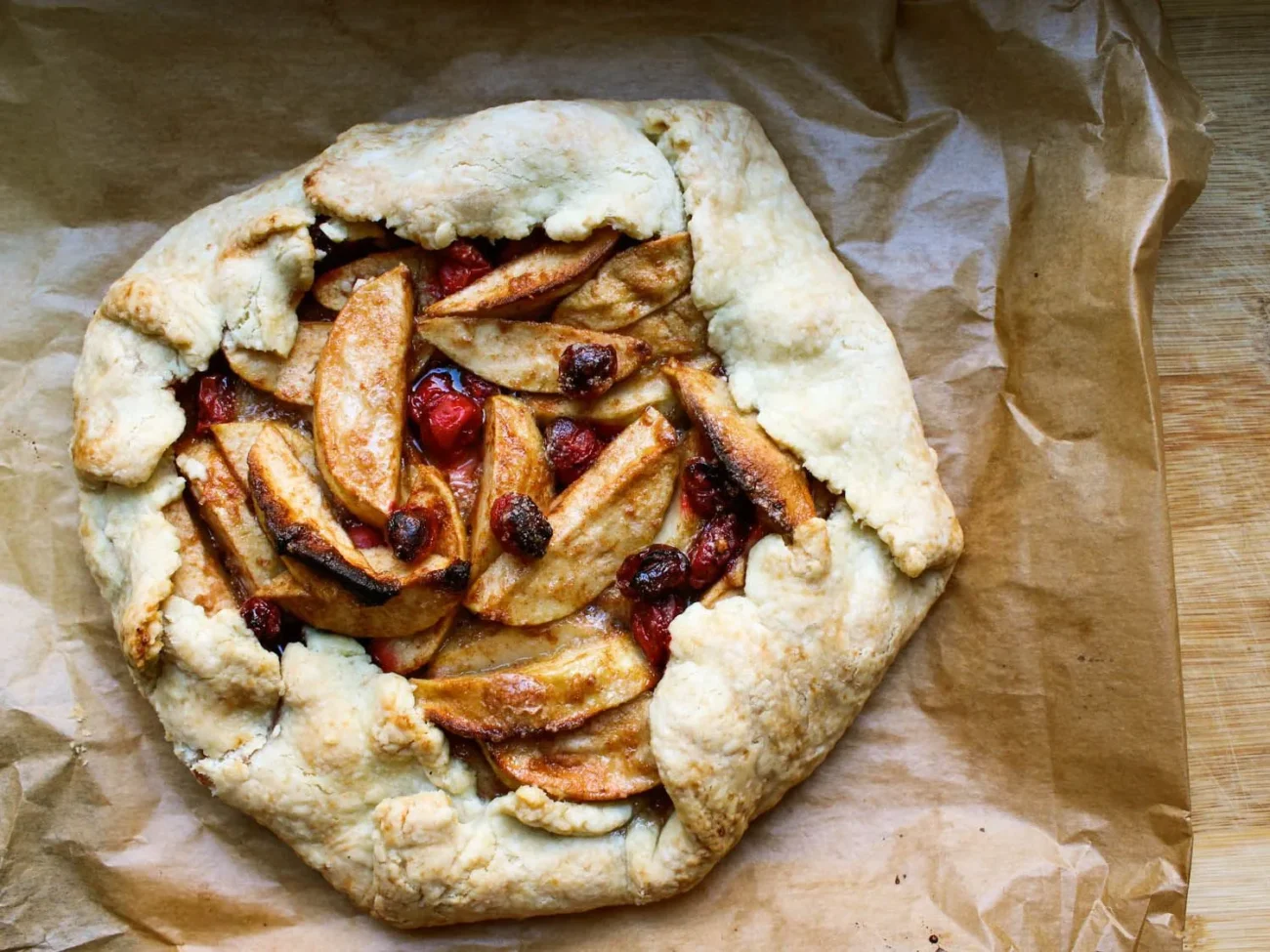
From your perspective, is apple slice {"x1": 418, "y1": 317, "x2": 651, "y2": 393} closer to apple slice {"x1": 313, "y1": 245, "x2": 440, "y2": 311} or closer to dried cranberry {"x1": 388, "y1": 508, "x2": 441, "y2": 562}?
apple slice {"x1": 313, "y1": 245, "x2": 440, "y2": 311}

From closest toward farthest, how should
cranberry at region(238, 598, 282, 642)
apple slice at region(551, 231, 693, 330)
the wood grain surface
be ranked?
cranberry at region(238, 598, 282, 642)
apple slice at region(551, 231, 693, 330)
the wood grain surface

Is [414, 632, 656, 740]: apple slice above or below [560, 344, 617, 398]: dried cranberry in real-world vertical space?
below

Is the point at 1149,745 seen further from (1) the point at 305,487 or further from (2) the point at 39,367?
(2) the point at 39,367

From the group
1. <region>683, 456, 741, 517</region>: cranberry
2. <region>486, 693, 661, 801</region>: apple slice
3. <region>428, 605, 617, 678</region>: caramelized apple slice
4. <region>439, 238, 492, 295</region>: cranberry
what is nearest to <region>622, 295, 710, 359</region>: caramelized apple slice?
<region>683, 456, 741, 517</region>: cranberry

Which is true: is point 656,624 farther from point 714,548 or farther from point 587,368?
point 587,368

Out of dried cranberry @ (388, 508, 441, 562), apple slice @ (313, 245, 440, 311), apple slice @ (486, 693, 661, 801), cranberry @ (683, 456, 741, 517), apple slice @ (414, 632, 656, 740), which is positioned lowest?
apple slice @ (486, 693, 661, 801)

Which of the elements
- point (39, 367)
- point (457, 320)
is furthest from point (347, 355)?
point (39, 367)

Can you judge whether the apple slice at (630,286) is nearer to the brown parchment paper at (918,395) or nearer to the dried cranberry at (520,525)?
the dried cranberry at (520,525)

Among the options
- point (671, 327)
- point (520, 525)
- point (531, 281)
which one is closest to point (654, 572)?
point (520, 525)
